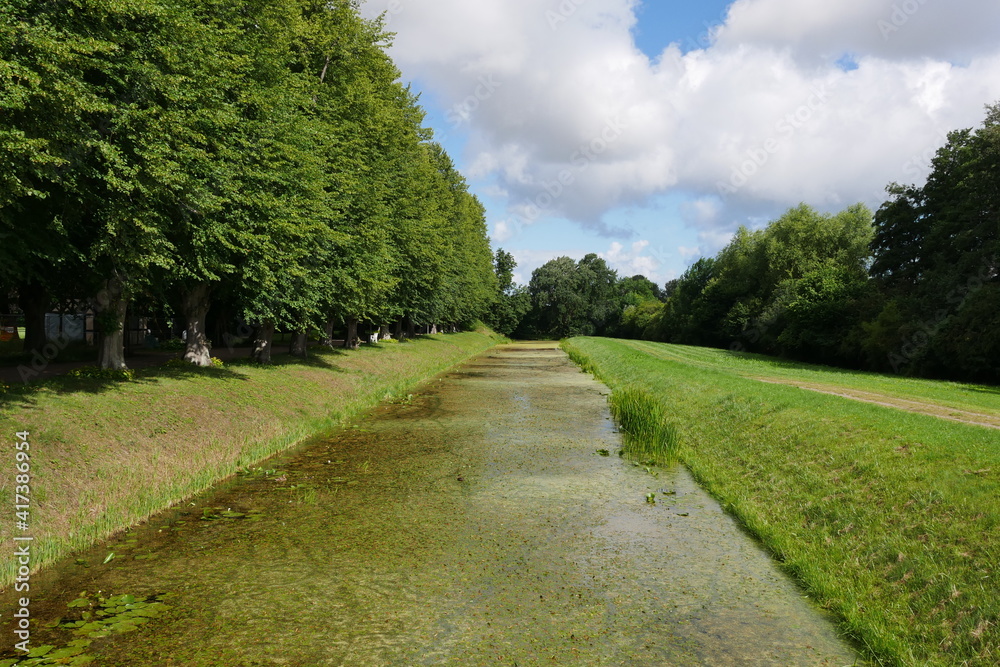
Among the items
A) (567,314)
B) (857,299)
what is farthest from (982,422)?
(567,314)

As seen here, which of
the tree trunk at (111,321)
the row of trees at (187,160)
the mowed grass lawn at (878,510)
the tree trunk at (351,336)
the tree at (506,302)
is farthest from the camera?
the tree at (506,302)

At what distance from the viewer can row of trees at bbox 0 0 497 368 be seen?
36.2 ft

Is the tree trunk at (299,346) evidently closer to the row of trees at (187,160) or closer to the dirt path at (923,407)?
the row of trees at (187,160)

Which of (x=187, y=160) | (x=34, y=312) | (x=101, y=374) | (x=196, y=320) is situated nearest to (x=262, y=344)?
(x=196, y=320)

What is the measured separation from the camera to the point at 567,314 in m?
136

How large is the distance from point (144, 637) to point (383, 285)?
72.4 ft

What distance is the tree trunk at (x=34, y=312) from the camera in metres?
21.0

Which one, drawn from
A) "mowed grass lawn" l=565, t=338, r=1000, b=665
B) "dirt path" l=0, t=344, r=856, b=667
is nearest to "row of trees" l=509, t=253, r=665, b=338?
"mowed grass lawn" l=565, t=338, r=1000, b=665

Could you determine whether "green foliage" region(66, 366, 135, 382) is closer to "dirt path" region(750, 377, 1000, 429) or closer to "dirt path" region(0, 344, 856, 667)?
"dirt path" region(0, 344, 856, 667)

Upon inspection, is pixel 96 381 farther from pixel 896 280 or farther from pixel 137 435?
pixel 896 280

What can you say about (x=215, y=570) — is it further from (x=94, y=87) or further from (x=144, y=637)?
(x=94, y=87)

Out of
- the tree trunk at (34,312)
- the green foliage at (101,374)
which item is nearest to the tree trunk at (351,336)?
the tree trunk at (34,312)

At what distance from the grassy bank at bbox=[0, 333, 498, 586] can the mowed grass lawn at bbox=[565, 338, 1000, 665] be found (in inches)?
431

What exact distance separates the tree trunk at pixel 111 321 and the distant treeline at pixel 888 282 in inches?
1531
